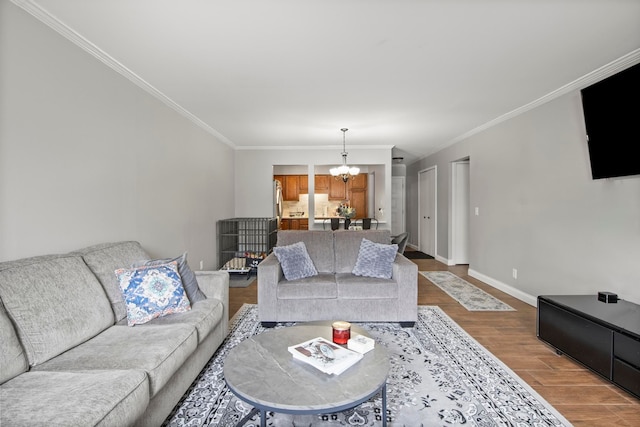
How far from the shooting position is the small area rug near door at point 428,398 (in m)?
1.72

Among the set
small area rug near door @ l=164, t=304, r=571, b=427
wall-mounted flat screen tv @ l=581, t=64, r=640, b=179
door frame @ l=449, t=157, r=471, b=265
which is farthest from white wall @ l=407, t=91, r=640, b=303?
small area rug near door @ l=164, t=304, r=571, b=427

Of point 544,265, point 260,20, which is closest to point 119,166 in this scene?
point 260,20

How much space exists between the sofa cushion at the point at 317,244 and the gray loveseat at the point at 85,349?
147 centimetres

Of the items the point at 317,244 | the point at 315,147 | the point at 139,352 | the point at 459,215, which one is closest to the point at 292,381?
the point at 139,352

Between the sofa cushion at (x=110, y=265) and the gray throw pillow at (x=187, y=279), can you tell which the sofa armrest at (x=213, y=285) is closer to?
the gray throw pillow at (x=187, y=279)

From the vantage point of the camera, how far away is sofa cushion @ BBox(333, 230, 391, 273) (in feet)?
11.5

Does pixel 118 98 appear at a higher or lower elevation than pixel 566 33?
lower

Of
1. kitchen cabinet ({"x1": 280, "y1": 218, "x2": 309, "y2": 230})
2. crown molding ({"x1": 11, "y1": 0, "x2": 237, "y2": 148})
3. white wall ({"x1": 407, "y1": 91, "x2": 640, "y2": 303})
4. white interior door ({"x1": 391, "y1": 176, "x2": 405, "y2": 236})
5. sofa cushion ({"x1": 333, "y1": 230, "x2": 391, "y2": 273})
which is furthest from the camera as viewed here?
white interior door ({"x1": 391, "y1": 176, "x2": 405, "y2": 236})

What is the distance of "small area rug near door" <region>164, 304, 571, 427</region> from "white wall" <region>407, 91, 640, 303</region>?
147 centimetres

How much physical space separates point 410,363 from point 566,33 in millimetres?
2692

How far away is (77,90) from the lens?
7.29 ft

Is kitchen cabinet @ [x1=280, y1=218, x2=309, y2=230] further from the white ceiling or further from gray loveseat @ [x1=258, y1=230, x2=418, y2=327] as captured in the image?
gray loveseat @ [x1=258, y1=230, x2=418, y2=327]

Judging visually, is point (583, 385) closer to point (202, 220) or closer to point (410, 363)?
point (410, 363)

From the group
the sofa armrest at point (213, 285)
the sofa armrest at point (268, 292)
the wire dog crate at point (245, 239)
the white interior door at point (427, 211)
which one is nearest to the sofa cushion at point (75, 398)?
the sofa armrest at point (213, 285)
